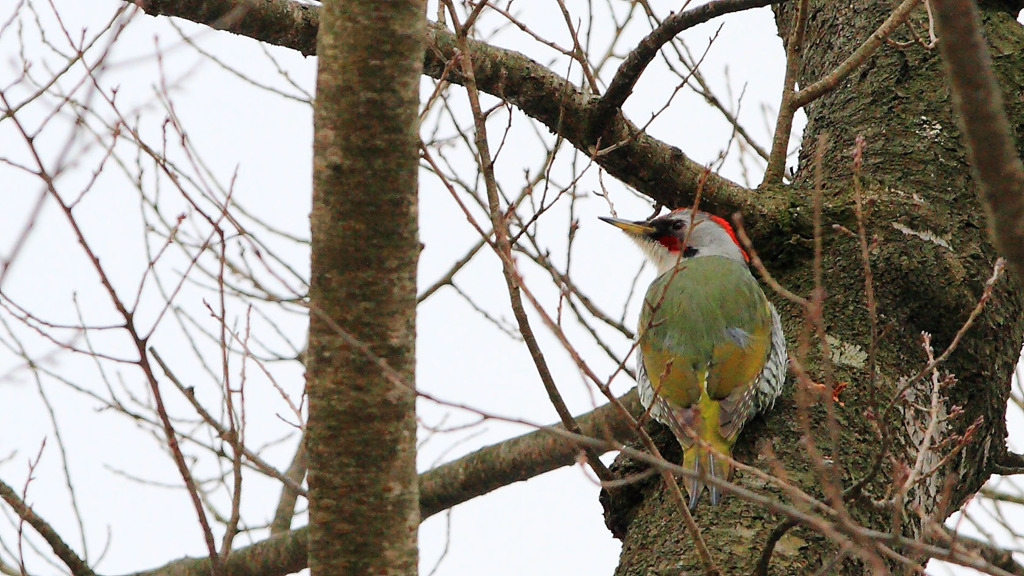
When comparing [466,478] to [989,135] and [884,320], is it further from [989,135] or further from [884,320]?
[989,135]

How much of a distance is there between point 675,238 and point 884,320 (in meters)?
2.26

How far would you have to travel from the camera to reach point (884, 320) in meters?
3.87

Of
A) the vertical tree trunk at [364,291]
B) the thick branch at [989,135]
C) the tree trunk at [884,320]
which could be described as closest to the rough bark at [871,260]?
the tree trunk at [884,320]

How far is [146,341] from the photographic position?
2932mm

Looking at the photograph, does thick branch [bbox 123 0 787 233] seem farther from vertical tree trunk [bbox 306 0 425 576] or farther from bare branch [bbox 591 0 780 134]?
vertical tree trunk [bbox 306 0 425 576]

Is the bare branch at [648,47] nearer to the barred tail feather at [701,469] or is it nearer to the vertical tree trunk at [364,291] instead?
the barred tail feather at [701,469]

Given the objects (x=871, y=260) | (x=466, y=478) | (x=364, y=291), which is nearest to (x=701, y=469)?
(x=871, y=260)

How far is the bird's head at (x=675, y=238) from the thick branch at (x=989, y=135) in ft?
13.4

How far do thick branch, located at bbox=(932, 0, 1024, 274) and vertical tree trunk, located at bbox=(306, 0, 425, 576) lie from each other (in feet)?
3.63

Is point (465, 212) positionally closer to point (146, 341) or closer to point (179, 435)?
point (146, 341)

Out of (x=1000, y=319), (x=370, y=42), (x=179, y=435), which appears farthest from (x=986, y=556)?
(x=179, y=435)

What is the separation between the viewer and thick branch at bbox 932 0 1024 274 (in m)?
1.71

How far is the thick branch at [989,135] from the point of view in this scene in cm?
171

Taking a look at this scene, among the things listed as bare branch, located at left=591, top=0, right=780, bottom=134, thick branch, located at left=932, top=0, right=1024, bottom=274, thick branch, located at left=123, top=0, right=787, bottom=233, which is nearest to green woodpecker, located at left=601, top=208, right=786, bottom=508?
thick branch, located at left=123, top=0, right=787, bottom=233
